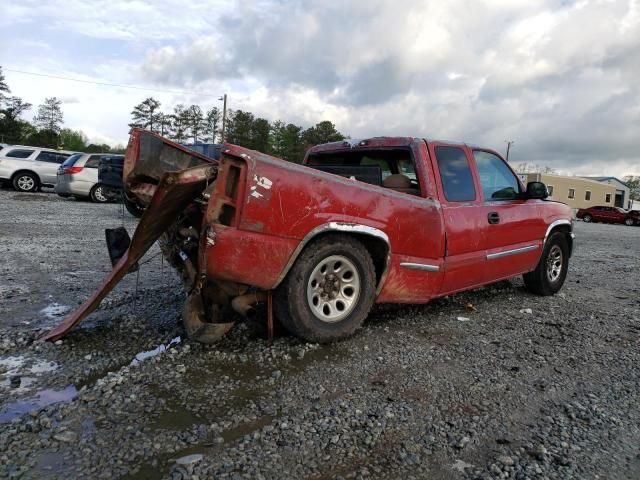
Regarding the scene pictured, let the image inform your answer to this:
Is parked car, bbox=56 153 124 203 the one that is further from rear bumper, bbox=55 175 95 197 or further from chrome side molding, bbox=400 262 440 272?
chrome side molding, bbox=400 262 440 272

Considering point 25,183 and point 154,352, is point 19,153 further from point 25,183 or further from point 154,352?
point 154,352

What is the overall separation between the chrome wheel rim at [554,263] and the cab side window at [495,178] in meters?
1.13

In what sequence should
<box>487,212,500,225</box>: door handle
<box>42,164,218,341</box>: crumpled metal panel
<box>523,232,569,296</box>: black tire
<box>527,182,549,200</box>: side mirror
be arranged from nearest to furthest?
<box>42,164,218,341</box>: crumpled metal panel, <box>487,212,500,225</box>: door handle, <box>527,182,549,200</box>: side mirror, <box>523,232,569,296</box>: black tire

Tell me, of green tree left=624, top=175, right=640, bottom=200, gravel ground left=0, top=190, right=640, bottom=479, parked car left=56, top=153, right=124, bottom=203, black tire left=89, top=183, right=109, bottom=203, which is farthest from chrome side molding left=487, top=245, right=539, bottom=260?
green tree left=624, top=175, right=640, bottom=200

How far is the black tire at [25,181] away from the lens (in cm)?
1781

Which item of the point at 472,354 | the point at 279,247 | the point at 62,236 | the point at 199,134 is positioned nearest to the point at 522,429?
the point at 472,354

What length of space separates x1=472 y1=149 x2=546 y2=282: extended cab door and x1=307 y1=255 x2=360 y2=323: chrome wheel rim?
177 cm

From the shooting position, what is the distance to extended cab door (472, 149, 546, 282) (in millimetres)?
4996

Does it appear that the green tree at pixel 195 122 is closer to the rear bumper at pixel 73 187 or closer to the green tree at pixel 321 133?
the green tree at pixel 321 133

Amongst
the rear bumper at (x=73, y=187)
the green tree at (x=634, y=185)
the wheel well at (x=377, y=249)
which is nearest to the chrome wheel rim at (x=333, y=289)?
the wheel well at (x=377, y=249)

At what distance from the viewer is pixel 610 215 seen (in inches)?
1554

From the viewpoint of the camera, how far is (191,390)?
3043 mm

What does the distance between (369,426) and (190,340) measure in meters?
1.74

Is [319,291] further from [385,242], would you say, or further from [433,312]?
[433,312]
